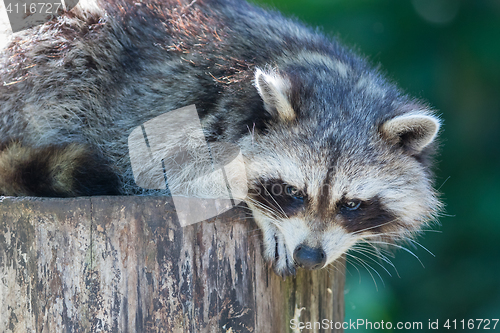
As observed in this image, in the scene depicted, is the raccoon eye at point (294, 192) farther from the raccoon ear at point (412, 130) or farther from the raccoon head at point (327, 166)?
the raccoon ear at point (412, 130)

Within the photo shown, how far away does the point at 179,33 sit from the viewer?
10.5 ft

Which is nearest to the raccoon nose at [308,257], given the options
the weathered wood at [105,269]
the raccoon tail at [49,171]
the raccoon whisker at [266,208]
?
the raccoon whisker at [266,208]

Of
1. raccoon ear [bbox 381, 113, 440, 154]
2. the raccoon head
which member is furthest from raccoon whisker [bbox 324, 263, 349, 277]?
raccoon ear [bbox 381, 113, 440, 154]

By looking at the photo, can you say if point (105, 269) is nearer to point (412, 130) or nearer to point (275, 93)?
point (275, 93)

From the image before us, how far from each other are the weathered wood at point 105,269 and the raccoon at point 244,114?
0.44 meters

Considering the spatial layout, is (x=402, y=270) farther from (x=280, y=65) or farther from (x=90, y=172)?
(x=90, y=172)

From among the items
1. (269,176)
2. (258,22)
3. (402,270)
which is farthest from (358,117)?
(402,270)

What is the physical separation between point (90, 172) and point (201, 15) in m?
1.24

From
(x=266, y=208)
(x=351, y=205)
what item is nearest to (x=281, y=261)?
(x=266, y=208)

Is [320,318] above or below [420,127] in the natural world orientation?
below

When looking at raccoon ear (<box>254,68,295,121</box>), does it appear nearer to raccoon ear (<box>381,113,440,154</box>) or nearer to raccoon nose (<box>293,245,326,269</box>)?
raccoon ear (<box>381,113,440,154</box>)

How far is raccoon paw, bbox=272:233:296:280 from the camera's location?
254 cm

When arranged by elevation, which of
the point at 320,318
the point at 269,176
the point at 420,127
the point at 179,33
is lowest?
the point at 320,318

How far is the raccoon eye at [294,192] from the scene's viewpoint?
2.64 metres
